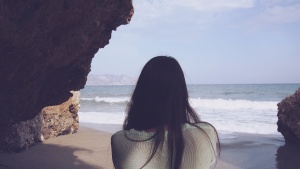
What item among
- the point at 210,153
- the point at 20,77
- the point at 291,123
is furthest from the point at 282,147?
the point at 210,153

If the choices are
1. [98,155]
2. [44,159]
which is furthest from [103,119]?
[44,159]

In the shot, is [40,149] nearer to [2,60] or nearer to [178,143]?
[2,60]

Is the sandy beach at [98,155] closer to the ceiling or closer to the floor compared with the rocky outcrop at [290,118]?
closer to the floor

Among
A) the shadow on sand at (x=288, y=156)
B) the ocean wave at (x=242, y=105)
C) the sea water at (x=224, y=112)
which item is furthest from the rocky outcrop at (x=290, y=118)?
the ocean wave at (x=242, y=105)

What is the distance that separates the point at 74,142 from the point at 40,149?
151 cm

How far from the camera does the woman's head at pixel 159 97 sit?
5.30 feet

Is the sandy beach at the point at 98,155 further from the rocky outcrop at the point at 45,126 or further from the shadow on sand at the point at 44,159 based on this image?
the rocky outcrop at the point at 45,126

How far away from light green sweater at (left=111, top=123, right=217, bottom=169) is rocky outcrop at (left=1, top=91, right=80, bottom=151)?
5.32 metres

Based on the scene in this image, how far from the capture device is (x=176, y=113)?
1.62 metres

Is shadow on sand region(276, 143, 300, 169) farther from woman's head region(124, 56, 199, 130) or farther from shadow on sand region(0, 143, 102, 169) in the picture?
woman's head region(124, 56, 199, 130)

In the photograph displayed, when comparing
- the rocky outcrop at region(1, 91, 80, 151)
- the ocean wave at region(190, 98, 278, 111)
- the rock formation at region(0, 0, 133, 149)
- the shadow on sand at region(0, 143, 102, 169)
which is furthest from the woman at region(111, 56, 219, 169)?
the ocean wave at region(190, 98, 278, 111)

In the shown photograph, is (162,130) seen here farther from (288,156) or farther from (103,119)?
(103,119)

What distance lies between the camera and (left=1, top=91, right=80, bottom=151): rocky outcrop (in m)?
6.35

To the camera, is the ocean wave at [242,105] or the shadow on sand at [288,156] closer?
the shadow on sand at [288,156]
